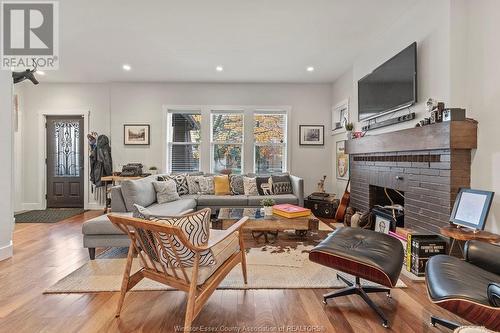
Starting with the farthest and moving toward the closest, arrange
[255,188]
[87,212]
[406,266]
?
1. [87,212]
2. [255,188]
3. [406,266]

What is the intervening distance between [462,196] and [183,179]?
12.9 ft

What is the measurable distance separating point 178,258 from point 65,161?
541 centimetres

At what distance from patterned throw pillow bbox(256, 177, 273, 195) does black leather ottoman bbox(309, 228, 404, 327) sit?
8.17 feet

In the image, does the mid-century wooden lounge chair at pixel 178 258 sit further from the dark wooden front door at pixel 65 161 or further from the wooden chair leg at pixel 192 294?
the dark wooden front door at pixel 65 161

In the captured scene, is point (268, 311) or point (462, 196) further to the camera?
point (462, 196)

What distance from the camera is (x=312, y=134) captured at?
5.46 m

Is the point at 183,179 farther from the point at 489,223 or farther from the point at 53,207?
the point at 489,223

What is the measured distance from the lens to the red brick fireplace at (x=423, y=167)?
2.21m

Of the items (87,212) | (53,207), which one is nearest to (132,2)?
(87,212)

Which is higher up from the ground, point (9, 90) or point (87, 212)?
point (9, 90)

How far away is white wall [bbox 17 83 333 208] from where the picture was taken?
5.38 meters

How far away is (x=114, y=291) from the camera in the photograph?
2.05 meters

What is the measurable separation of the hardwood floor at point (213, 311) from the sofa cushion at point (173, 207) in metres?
1.19

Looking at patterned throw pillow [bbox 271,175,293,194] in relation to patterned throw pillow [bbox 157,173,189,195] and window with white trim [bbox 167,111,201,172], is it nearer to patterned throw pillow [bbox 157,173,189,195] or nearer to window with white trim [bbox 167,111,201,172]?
patterned throw pillow [bbox 157,173,189,195]
